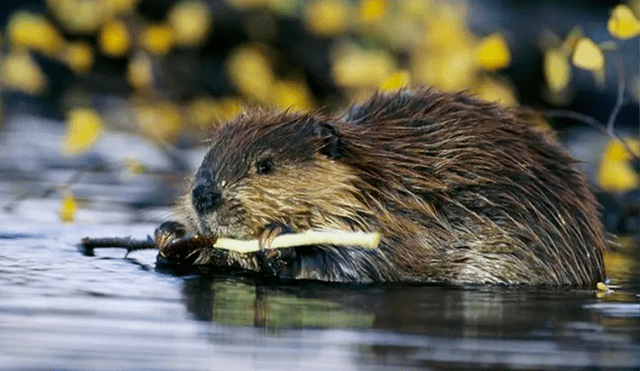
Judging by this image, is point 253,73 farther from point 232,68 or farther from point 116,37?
point 116,37

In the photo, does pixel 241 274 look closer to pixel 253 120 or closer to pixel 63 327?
pixel 253 120

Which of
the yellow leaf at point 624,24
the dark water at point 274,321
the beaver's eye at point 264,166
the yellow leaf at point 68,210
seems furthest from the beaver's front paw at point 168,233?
the yellow leaf at point 624,24

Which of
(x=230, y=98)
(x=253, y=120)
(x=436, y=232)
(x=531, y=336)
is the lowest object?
(x=531, y=336)

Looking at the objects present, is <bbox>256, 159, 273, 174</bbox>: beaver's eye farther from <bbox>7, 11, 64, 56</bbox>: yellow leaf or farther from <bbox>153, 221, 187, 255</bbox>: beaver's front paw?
<bbox>7, 11, 64, 56</bbox>: yellow leaf

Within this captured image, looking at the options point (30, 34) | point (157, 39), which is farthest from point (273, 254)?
point (30, 34)

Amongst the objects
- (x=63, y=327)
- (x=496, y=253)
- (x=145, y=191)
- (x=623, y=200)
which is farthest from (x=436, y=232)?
(x=145, y=191)

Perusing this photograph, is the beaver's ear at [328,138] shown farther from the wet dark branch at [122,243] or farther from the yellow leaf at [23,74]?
the yellow leaf at [23,74]
